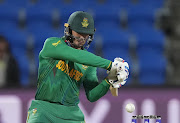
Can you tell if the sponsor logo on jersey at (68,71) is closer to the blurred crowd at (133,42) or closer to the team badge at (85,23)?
the team badge at (85,23)

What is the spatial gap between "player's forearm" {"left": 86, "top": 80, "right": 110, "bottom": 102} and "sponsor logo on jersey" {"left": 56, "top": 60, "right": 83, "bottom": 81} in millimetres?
168

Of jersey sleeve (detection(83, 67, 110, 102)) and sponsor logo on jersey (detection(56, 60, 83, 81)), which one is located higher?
sponsor logo on jersey (detection(56, 60, 83, 81))

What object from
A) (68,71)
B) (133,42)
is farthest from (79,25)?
(133,42)

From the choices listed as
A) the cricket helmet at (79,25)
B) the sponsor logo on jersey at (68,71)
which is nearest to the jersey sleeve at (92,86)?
the sponsor logo on jersey at (68,71)

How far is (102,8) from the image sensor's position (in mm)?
9109

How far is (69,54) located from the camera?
3480 millimetres

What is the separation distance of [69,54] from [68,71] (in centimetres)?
29

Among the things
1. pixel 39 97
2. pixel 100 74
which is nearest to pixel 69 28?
pixel 39 97

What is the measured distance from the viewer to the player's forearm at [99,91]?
3.75 m

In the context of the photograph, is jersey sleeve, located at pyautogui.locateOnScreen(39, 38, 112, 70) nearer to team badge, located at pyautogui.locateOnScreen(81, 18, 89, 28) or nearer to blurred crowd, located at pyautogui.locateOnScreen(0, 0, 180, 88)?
team badge, located at pyautogui.locateOnScreen(81, 18, 89, 28)

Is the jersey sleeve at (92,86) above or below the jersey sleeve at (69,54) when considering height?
below

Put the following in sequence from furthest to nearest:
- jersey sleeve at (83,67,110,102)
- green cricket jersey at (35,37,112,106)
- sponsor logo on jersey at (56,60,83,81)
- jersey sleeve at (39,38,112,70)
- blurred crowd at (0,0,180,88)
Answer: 1. blurred crowd at (0,0,180,88)
2. jersey sleeve at (83,67,110,102)
3. sponsor logo on jersey at (56,60,83,81)
4. green cricket jersey at (35,37,112,106)
5. jersey sleeve at (39,38,112,70)

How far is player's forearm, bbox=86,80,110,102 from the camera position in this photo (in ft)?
12.3

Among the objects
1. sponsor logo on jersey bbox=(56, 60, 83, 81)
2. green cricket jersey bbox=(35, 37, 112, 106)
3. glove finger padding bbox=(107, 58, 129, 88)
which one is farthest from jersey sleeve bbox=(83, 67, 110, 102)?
glove finger padding bbox=(107, 58, 129, 88)
